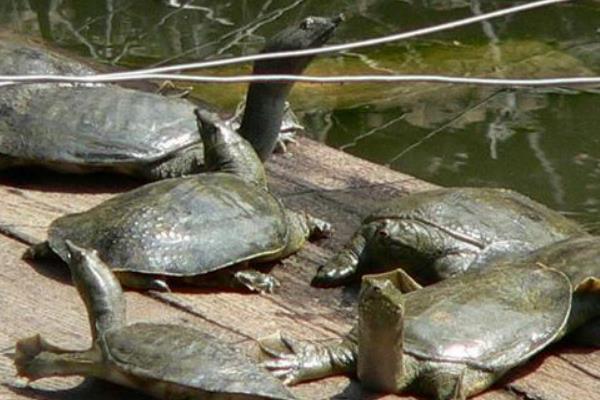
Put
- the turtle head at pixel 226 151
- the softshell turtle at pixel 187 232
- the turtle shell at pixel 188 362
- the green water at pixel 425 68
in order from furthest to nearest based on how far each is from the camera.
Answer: the green water at pixel 425 68, the turtle head at pixel 226 151, the softshell turtle at pixel 187 232, the turtle shell at pixel 188 362

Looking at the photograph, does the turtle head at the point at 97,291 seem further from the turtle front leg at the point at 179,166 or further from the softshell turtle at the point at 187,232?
the turtle front leg at the point at 179,166

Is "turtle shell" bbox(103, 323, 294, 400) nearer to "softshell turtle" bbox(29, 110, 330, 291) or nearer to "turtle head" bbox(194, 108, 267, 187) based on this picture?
"softshell turtle" bbox(29, 110, 330, 291)

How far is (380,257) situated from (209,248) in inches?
16.4

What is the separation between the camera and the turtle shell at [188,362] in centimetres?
268

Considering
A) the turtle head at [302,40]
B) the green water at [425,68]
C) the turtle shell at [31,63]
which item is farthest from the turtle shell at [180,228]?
the green water at [425,68]

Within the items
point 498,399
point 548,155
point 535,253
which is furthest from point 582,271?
point 548,155

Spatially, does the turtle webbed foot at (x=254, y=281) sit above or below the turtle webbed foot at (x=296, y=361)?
below

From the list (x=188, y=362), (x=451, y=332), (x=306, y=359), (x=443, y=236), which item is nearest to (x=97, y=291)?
(x=188, y=362)

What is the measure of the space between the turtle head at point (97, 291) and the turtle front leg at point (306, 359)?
11.3 inches

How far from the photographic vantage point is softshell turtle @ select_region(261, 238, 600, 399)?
9.37 ft

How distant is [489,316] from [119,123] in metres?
1.43

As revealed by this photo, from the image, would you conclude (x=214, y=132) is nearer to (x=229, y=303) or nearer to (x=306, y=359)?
(x=229, y=303)

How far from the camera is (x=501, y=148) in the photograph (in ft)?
21.0

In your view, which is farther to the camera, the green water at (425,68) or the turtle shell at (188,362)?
the green water at (425,68)
